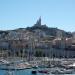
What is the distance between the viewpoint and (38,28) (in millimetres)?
126562

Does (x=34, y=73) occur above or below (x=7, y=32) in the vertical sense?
below

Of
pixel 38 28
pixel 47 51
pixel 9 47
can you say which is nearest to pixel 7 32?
pixel 38 28

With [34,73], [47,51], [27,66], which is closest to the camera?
[34,73]

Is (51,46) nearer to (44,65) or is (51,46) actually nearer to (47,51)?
(47,51)

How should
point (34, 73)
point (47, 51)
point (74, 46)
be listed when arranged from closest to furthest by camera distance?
point (34, 73) → point (47, 51) → point (74, 46)

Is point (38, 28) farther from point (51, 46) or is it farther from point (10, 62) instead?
point (10, 62)

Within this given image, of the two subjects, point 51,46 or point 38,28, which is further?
point 38,28

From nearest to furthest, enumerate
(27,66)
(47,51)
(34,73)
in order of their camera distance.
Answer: (34,73), (27,66), (47,51)

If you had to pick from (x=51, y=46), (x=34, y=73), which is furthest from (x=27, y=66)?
(x=51, y=46)

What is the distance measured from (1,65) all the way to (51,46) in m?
30.1

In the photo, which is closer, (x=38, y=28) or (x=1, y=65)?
(x=1, y=65)

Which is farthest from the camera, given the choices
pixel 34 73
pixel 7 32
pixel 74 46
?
pixel 7 32

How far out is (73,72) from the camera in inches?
1916

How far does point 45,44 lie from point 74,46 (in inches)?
249
